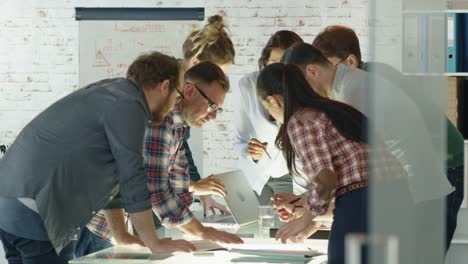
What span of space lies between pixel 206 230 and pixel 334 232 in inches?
24.5

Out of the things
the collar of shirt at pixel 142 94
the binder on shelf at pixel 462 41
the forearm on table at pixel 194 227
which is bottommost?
the forearm on table at pixel 194 227

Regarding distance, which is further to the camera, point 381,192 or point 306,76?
point 306,76

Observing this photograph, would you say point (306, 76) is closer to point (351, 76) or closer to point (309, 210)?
point (351, 76)

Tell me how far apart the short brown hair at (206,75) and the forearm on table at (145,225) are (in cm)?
90

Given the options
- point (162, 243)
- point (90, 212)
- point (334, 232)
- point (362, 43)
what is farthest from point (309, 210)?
point (362, 43)

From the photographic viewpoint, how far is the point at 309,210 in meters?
2.56

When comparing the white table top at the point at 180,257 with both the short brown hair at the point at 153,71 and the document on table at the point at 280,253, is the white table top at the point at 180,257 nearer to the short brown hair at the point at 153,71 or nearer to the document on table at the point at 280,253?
the document on table at the point at 280,253

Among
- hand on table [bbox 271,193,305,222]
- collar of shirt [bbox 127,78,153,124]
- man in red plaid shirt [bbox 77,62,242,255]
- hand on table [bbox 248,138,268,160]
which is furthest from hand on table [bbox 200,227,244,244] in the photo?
hand on table [bbox 248,138,268,160]

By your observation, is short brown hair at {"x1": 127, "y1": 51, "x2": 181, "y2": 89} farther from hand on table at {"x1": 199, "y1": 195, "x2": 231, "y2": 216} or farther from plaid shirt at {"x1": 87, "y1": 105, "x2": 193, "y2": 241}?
hand on table at {"x1": 199, "y1": 195, "x2": 231, "y2": 216}

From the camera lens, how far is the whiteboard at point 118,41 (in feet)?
22.9

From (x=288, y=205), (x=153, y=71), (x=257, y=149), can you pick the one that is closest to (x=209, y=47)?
(x=257, y=149)

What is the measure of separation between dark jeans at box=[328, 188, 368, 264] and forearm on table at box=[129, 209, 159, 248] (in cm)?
51

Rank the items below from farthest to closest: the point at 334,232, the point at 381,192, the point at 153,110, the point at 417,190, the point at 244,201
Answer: the point at 244,201
the point at 153,110
the point at 334,232
the point at 417,190
the point at 381,192

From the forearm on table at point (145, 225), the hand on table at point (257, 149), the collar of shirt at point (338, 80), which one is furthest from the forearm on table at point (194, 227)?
the hand on table at point (257, 149)
